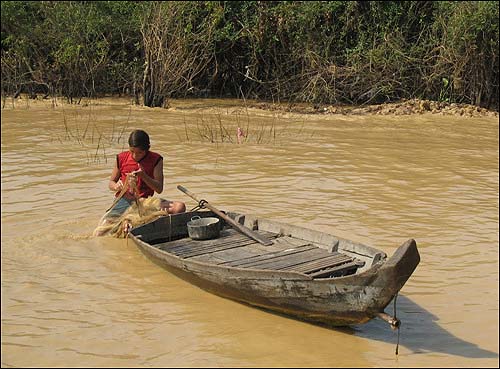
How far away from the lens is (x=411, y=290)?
19.4ft

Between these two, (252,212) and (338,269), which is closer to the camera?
(338,269)

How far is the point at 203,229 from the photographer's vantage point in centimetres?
650

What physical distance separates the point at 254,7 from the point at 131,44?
2903 mm

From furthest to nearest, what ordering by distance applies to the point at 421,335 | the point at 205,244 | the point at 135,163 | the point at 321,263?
the point at 135,163 < the point at 205,244 < the point at 321,263 < the point at 421,335

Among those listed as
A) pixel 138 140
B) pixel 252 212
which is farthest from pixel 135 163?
pixel 252 212

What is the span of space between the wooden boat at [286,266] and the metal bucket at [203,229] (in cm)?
6

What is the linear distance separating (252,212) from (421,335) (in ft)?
10.7

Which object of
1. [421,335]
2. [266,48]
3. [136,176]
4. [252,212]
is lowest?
[421,335]

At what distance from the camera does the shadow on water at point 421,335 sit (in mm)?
4887

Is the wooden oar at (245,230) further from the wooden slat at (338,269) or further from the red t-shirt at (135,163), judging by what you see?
the wooden slat at (338,269)

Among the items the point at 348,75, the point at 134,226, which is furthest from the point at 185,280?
the point at 348,75

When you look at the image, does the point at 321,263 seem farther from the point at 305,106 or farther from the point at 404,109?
the point at 305,106

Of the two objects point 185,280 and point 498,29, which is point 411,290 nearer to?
point 185,280

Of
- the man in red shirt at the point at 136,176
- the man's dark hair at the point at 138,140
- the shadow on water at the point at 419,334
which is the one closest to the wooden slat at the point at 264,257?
the shadow on water at the point at 419,334
